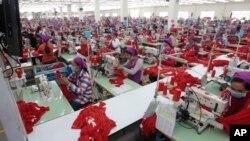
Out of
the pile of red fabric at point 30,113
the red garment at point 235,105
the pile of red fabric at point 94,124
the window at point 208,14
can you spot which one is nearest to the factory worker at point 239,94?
the red garment at point 235,105

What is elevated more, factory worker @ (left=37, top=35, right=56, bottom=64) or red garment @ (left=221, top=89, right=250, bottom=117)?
factory worker @ (left=37, top=35, right=56, bottom=64)

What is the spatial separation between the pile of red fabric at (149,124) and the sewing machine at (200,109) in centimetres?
33

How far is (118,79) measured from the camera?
12.0 feet

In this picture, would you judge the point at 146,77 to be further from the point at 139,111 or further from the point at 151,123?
the point at 151,123

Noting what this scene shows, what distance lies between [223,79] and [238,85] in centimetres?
137

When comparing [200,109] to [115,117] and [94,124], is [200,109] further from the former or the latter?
[94,124]

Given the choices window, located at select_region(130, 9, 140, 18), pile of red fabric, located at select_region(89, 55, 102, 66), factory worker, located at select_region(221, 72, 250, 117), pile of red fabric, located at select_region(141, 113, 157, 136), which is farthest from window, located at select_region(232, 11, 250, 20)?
pile of red fabric, located at select_region(141, 113, 157, 136)

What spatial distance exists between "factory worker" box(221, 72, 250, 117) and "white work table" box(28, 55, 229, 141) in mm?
1096

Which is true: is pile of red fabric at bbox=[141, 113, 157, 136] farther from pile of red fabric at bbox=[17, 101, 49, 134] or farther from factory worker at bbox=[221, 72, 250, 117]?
pile of red fabric at bbox=[17, 101, 49, 134]

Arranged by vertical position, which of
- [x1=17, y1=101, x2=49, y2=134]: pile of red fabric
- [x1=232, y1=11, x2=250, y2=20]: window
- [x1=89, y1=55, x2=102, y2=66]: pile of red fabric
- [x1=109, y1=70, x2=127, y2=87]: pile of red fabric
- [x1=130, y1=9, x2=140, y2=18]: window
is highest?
[x1=130, y1=9, x2=140, y2=18]: window

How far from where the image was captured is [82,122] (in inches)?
84.1

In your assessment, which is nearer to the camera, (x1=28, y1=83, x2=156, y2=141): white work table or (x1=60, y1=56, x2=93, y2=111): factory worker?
(x1=28, y1=83, x2=156, y2=141): white work table

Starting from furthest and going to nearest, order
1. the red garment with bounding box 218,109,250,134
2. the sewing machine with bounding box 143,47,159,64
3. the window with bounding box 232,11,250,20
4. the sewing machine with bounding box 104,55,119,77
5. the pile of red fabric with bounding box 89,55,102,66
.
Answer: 1. the window with bounding box 232,11,250,20
2. the sewing machine with bounding box 143,47,159,64
3. the pile of red fabric with bounding box 89,55,102,66
4. the sewing machine with bounding box 104,55,119,77
5. the red garment with bounding box 218,109,250,134

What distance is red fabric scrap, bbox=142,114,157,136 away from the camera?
6.96 ft
